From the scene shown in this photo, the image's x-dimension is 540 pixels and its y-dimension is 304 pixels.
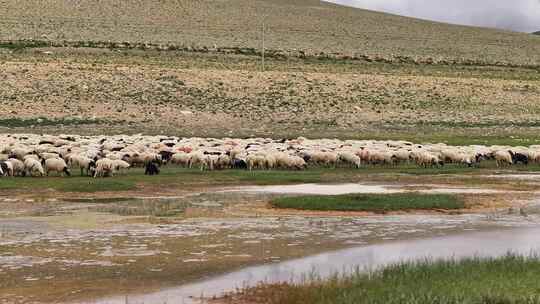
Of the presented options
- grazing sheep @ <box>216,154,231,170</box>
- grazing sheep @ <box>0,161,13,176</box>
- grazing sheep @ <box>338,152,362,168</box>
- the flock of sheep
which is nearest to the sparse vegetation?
the flock of sheep

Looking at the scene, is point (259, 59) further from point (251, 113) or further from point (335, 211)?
point (335, 211)

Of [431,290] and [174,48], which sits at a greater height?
[174,48]

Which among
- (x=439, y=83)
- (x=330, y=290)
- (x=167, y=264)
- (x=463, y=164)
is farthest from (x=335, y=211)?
(x=439, y=83)

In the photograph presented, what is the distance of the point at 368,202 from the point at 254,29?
7427 centimetres

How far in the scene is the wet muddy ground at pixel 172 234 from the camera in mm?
11430

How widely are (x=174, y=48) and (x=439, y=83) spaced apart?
978 inches

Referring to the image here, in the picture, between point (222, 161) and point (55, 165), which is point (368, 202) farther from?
A: point (55, 165)

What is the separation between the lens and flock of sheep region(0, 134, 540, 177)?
25812 millimetres

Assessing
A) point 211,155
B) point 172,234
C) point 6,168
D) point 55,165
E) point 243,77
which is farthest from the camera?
point 243,77

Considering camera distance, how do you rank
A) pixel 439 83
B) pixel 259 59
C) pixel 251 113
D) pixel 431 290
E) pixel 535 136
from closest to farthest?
pixel 431 290 < pixel 535 136 < pixel 251 113 < pixel 439 83 < pixel 259 59

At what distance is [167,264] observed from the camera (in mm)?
12469

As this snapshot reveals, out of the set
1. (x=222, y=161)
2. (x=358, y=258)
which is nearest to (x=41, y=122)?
(x=222, y=161)

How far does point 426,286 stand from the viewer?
10531 millimetres

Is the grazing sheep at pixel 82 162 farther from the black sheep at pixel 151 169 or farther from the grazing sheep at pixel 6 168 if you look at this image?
the grazing sheep at pixel 6 168
